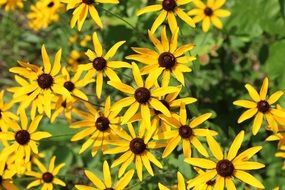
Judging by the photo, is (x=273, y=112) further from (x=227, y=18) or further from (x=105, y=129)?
(x=227, y=18)

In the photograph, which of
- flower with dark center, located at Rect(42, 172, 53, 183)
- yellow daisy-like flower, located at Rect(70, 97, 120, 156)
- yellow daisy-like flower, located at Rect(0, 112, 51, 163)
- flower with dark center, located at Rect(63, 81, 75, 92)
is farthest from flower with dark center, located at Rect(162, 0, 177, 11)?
flower with dark center, located at Rect(42, 172, 53, 183)

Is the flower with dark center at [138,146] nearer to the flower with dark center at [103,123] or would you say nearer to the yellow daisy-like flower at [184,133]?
the yellow daisy-like flower at [184,133]

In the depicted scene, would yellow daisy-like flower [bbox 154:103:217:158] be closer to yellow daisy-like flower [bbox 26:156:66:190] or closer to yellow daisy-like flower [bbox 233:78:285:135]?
yellow daisy-like flower [bbox 233:78:285:135]

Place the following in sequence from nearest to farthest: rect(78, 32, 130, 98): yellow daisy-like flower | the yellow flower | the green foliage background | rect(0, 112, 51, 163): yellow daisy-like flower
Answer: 1. rect(78, 32, 130, 98): yellow daisy-like flower
2. rect(0, 112, 51, 163): yellow daisy-like flower
3. the green foliage background
4. the yellow flower

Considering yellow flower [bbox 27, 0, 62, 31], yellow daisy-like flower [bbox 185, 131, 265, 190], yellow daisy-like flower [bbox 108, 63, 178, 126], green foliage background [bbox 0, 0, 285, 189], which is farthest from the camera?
yellow flower [bbox 27, 0, 62, 31]

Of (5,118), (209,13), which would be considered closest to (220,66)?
(209,13)

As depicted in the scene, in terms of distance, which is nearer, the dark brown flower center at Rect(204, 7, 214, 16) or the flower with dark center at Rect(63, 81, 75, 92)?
the flower with dark center at Rect(63, 81, 75, 92)

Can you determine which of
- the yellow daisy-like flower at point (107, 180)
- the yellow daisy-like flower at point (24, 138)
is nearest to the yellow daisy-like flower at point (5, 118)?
the yellow daisy-like flower at point (24, 138)

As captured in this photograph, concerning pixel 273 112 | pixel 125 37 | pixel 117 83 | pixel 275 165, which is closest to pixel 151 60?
pixel 117 83

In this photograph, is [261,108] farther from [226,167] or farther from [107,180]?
[107,180]
